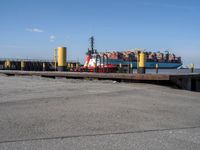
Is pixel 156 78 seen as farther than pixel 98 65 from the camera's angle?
No

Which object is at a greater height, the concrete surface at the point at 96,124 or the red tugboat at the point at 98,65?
the red tugboat at the point at 98,65

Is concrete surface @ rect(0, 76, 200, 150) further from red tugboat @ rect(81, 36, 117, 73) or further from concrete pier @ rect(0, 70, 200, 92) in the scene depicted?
red tugboat @ rect(81, 36, 117, 73)

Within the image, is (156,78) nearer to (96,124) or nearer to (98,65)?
(96,124)

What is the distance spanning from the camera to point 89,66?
28359 mm

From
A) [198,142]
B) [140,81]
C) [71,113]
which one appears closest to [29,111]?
[71,113]

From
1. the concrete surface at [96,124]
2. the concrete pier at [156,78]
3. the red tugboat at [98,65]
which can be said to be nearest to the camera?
the concrete surface at [96,124]

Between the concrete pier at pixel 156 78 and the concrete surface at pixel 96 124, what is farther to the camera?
the concrete pier at pixel 156 78

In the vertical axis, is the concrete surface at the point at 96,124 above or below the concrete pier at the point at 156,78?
below

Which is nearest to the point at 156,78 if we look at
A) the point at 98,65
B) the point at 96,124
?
the point at 96,124

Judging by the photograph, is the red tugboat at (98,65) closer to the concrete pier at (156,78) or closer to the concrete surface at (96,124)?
the concrete pier at (156,78)

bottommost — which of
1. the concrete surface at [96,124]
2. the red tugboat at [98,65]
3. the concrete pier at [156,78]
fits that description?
the concrete surface at [96,124]

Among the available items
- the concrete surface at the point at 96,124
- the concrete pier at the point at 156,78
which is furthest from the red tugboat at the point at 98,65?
the concrete surface at the point at 96,124

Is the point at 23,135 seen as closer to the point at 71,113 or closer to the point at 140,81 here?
the point at 71,113

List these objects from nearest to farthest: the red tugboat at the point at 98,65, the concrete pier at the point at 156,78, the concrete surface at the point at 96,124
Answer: the concrete surface at the point at 96,124 < the concrete pier at the point at 156,78 < the red tugboat at the point at 98,65
